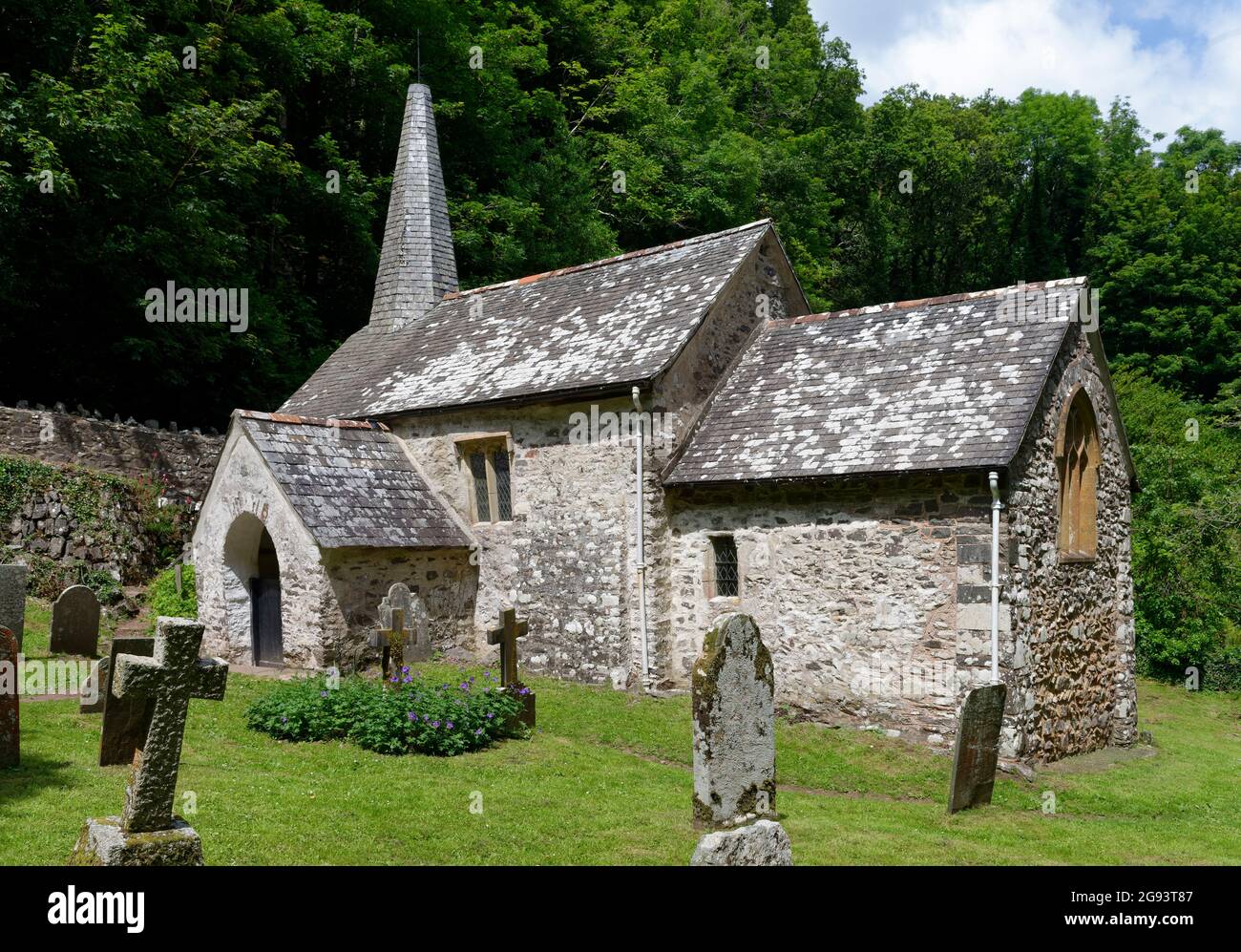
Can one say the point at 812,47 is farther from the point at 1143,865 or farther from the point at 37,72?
the point at 1143,865

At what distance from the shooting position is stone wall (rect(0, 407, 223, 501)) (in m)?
20.2

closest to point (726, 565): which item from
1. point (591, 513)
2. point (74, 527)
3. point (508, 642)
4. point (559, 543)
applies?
point (591, 513)

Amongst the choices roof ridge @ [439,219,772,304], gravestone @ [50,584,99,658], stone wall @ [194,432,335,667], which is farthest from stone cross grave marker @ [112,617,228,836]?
roof ridge @ [439,219,772,304]

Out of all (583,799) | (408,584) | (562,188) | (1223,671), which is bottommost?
(1223,671)

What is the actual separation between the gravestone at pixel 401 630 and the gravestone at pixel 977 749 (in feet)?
23.3

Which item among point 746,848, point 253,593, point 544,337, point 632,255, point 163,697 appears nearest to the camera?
point 163,697

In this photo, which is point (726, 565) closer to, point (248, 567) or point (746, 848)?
point (248, 567)

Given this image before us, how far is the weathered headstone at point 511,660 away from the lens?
13.8 meters

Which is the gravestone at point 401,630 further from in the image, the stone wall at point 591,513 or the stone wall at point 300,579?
the stone wall at point 591,513

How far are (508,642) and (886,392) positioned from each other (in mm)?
6586

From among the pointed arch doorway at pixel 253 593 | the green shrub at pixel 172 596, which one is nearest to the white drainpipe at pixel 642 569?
the pointed arch doorway at pixel 253 593

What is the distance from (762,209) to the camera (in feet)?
131

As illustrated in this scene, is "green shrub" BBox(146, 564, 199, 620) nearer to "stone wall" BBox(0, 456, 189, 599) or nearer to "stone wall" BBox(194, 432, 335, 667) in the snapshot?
"stone wall" BBox(0, 456, 189, 599)

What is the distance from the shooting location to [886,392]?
50.0ft
